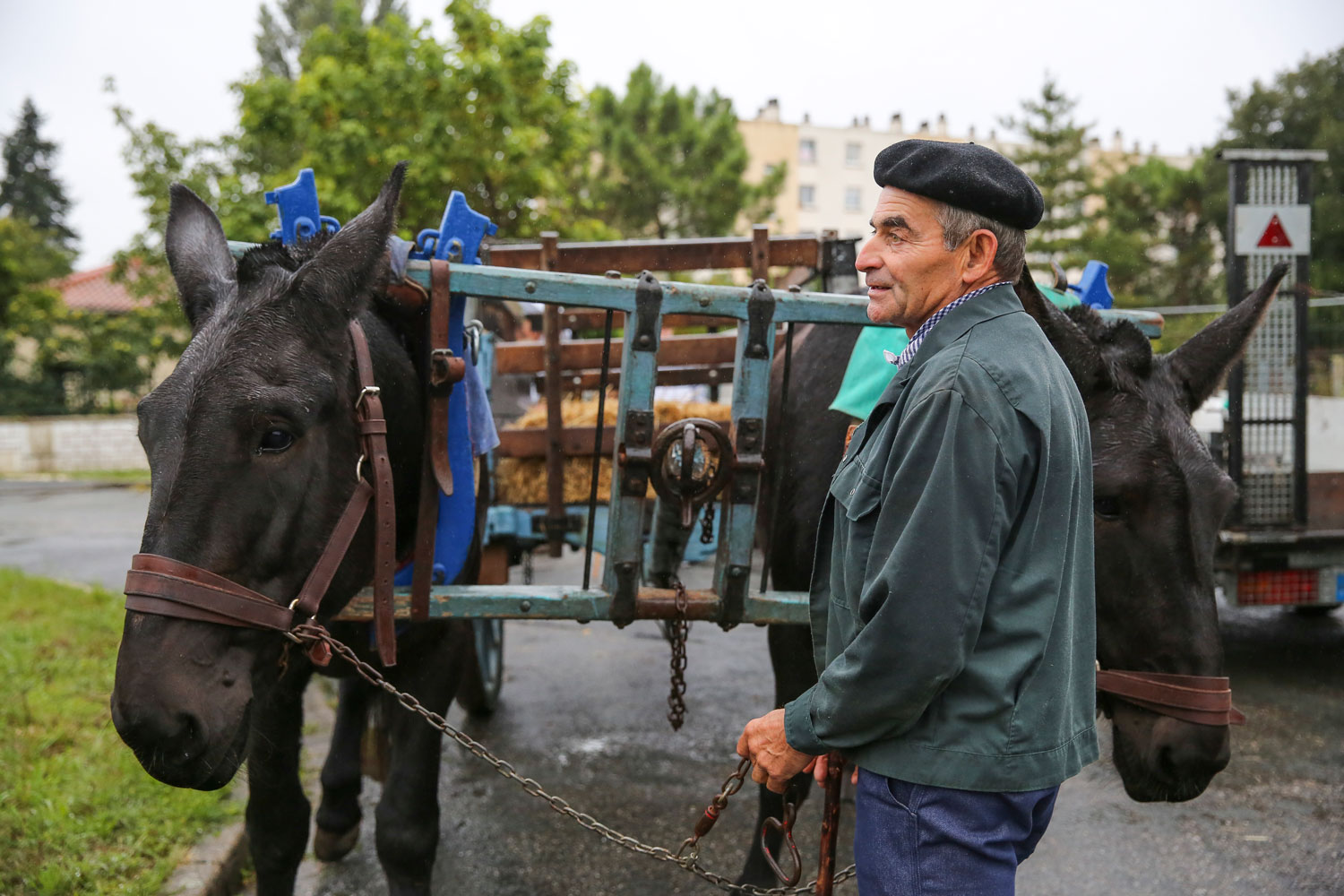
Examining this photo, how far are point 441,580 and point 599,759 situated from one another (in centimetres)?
255

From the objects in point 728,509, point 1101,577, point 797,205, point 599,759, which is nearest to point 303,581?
A: point 728,509

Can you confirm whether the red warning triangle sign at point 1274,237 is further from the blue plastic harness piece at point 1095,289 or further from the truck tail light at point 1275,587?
the blue plastic harness piece at point 1095,289

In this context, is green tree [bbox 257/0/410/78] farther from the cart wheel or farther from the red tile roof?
the cart wheel

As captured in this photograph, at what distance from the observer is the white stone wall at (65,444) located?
905 inches

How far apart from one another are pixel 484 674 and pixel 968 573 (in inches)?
165

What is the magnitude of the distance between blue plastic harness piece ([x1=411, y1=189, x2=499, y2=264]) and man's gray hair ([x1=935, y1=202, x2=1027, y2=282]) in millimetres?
1448

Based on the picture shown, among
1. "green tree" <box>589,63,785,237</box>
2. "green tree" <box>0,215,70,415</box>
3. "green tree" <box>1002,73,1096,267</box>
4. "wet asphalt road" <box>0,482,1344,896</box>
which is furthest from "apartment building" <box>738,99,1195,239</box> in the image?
"wet asphalt road" <box>0,482,1344,896</box>

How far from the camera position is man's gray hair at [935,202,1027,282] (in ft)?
5.03

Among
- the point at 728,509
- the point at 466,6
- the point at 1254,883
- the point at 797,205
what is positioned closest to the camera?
the point at 728,509

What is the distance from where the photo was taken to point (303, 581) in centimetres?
207

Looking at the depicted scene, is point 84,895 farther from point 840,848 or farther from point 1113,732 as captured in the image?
point 1113,732

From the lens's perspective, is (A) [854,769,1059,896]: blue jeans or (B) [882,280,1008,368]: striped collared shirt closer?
(A) [854,769,1059,896]: blue jeans

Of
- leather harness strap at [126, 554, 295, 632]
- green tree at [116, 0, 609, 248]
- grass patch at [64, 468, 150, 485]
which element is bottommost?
grass patch at [64, 468, 150, 485]

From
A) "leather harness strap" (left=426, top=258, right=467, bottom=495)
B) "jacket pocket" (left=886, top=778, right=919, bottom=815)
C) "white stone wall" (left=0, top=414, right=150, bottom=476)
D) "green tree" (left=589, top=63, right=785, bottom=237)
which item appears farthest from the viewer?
"white stone wall" (left=0, top=414, right=150, bottom=476)
